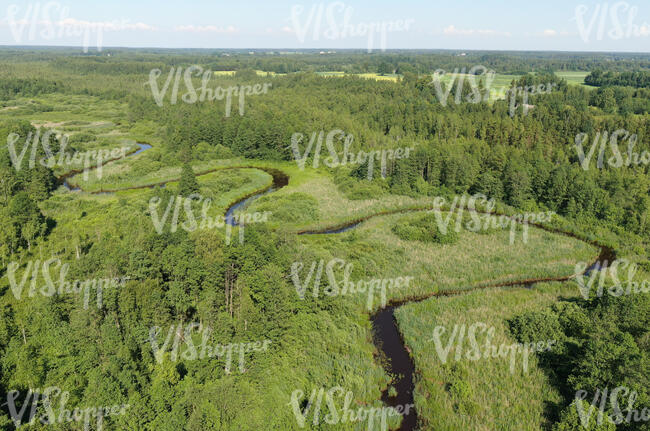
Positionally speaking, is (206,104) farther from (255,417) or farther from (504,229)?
(255,417)

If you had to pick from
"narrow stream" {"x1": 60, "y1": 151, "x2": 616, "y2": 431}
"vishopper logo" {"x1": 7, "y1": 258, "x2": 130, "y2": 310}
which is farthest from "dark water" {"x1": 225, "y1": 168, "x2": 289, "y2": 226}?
"narrow stream" {"x1": 60, "y1": 151, "x2": 616, "y2": 431}

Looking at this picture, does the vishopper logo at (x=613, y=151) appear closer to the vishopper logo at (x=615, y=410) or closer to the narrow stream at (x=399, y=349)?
the narrow stream at (x=399, y=349)

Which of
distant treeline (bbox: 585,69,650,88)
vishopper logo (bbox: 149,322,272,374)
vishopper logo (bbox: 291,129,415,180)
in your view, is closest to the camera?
vishopper logo (bbox: 149,322,272,374)

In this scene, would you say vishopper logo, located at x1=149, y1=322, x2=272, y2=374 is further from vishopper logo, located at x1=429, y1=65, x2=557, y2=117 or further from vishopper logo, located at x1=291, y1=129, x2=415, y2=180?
vishopper logo, located at x1=429, y1=65, x2=557, y2=117

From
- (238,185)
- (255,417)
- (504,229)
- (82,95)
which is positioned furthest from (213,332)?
(82,95)

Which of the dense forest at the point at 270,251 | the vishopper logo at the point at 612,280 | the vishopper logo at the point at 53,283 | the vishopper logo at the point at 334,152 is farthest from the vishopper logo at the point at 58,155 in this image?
the vishopper logo at the point at 612,280

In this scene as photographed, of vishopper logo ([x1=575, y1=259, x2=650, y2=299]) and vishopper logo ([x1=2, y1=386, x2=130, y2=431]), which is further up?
vishopper logo ([x1=575, y1=259, x2=650, y2=299])


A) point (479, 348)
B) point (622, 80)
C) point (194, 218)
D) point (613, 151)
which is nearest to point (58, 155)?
point (194, 218)
